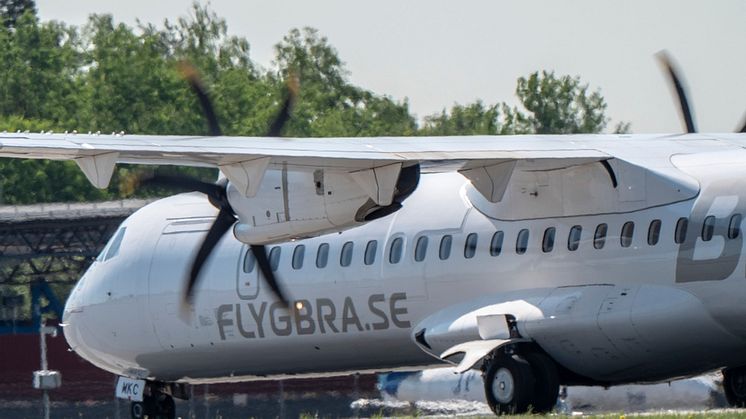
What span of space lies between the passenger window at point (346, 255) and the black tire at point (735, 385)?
5055mm

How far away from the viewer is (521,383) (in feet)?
62.8

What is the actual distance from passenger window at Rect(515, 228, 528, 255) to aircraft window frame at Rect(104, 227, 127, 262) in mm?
6665

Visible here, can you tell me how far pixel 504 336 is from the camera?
1953 centimetres

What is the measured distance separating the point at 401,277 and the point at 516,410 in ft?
8.63

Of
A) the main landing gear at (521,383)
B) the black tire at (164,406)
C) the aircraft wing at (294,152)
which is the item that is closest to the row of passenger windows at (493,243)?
the aircraft wing at (294,152)

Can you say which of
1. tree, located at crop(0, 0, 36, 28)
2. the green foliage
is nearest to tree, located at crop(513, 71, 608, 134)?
the green foliage

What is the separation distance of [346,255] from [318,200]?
2.41m

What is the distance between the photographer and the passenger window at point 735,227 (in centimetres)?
1809

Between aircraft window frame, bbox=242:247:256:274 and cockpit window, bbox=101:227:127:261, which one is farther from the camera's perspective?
cockpit window, bbox=101:227:127:261

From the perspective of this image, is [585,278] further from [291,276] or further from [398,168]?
[291,276]

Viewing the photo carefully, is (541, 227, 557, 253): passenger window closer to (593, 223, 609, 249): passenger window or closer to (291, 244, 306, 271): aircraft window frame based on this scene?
(593, 223, 609, 249): passenger window

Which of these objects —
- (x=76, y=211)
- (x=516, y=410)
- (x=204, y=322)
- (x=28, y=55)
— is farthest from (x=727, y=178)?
(x=28, y=55)

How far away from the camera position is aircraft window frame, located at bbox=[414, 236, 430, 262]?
68.4 ft

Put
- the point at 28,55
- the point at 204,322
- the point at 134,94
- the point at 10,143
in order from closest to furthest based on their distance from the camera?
the point at 10,143
the point at 204,322
the point at 134,94
the point at 28,55
